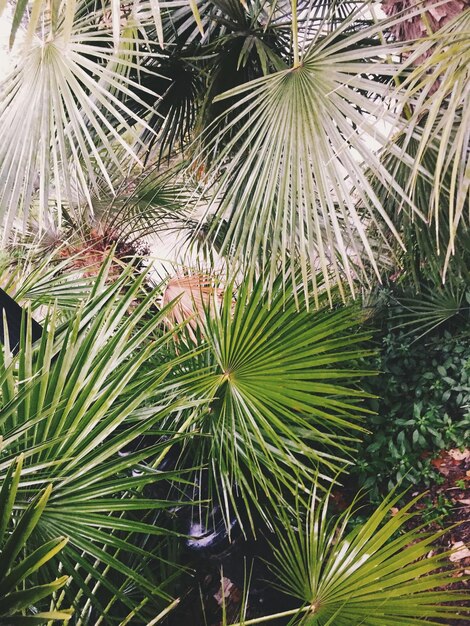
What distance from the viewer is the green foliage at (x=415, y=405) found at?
2.71 meters

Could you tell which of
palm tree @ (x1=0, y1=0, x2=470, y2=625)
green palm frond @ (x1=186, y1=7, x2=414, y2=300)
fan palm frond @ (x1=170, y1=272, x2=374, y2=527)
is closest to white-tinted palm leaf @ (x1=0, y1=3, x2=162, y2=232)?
palm tree @ (x1=0, y1=0, x2=470, y2=625)

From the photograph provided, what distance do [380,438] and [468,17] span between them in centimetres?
201

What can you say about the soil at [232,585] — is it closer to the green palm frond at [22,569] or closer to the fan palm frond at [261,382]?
the fan palm frond at [261,382]

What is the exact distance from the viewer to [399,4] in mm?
1983

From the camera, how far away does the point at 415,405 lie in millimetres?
2801

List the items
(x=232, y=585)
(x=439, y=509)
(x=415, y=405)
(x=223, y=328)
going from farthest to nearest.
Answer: (x=415, y=405) < (x=439, y=509) < (x=232, y=585) < (x=223, y=328)

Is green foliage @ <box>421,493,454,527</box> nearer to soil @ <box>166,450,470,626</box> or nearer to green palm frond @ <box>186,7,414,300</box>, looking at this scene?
soil @ <box>166,450,470,626</box>

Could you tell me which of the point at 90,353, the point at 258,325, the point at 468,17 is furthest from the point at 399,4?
the point at 90,353

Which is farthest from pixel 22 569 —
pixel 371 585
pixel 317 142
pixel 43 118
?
pixel 43 118

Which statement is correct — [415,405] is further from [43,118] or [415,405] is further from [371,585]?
[43,118]

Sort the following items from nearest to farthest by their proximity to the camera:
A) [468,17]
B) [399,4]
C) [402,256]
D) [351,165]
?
1. [468,17]
2. [351,165]
3. [399,4]
4. [402,256]

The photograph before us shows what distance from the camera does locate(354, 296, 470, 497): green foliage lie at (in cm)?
271

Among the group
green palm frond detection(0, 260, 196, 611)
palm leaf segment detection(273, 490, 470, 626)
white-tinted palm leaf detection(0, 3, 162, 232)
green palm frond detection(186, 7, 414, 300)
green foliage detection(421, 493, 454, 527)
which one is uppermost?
white-tinted palm leaf detection(0, 3, 162, 232)

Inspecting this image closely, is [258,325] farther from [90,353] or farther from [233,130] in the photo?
[233,130]
